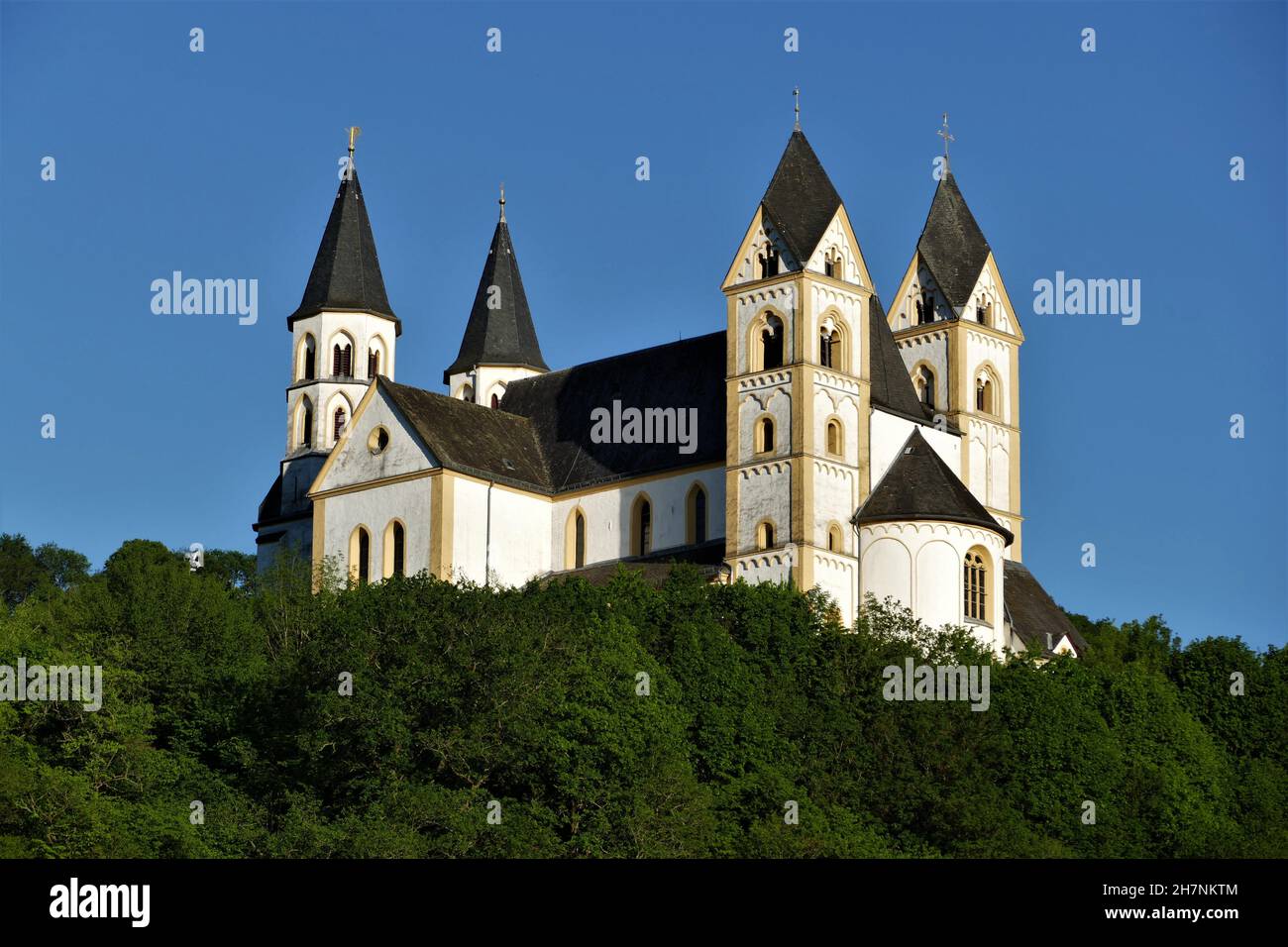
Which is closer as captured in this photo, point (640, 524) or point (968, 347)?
point (640, 524)

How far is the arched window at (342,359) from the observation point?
306 ft

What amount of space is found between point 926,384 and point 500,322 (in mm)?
20228

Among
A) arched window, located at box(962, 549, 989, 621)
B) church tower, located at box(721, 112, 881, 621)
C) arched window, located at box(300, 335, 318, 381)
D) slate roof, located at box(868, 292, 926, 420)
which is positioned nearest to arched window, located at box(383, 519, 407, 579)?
church tower, located at box(721, 112, 881, 621)

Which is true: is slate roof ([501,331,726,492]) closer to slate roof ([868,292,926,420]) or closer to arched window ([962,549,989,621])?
slate roof ([868,292,926,420])

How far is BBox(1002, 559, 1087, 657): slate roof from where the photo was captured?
3238 inches

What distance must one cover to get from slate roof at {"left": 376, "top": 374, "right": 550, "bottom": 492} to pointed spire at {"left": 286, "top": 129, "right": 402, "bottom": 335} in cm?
921

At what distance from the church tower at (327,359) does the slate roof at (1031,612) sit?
2357 centimetres

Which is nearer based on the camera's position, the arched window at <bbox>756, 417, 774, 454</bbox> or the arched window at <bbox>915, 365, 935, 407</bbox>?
the arched window at <bbox>756, 417, 774, 454</bbox>

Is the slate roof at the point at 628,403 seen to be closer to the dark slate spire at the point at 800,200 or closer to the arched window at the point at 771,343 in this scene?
the arched window at the point at 771,343

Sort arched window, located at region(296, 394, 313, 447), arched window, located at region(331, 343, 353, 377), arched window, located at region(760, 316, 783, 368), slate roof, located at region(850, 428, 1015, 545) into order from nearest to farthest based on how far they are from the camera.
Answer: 1. slate roof, located at region(850, 428, 1015, 545)
2. arched window, located at region(760, 316, 783, 368)
3. arched window, located at region(296, 394, 313, 447)
4. arched window, located at region(331, 343, 353, 377)

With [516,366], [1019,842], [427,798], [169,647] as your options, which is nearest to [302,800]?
[427,798]

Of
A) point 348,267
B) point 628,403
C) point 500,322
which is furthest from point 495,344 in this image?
point 628,403

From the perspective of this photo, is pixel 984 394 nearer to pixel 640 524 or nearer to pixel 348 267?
pixel 640 524

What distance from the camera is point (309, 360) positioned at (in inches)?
3698
